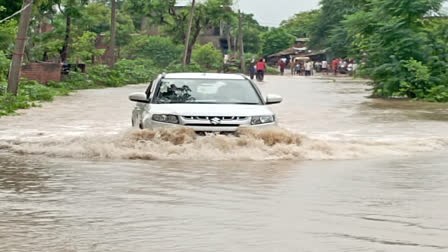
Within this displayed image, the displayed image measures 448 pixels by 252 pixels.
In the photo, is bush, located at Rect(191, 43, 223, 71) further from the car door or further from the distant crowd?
the car door

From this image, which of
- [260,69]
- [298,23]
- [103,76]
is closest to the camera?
[103,76]

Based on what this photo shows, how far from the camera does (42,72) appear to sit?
38344 mm

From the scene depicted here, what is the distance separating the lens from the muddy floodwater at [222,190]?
22.6 ft

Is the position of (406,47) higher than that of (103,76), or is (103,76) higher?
(406,47)

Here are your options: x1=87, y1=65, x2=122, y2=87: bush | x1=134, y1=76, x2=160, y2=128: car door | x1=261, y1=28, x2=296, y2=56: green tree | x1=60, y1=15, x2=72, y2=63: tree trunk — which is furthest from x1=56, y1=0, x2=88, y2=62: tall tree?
x1=261, y1=28, x2=296, y2=56: green tree

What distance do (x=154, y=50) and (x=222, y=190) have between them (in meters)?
82.0

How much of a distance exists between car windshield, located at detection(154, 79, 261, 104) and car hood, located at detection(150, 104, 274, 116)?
0.29 metres

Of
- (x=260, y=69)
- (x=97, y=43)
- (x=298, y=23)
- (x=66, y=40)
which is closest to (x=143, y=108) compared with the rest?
(x=66, y=40)

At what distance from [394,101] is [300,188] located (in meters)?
21.5

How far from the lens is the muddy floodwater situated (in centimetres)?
690

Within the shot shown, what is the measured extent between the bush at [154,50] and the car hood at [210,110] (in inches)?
3030

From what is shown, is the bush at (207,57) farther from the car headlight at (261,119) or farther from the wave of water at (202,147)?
the car headlight at (261,119)

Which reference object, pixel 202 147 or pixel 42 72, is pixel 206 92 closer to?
pixel 202 147

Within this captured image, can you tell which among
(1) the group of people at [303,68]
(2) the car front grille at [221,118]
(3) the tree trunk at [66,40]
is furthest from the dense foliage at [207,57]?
(2) the car front grille at [221,118]
